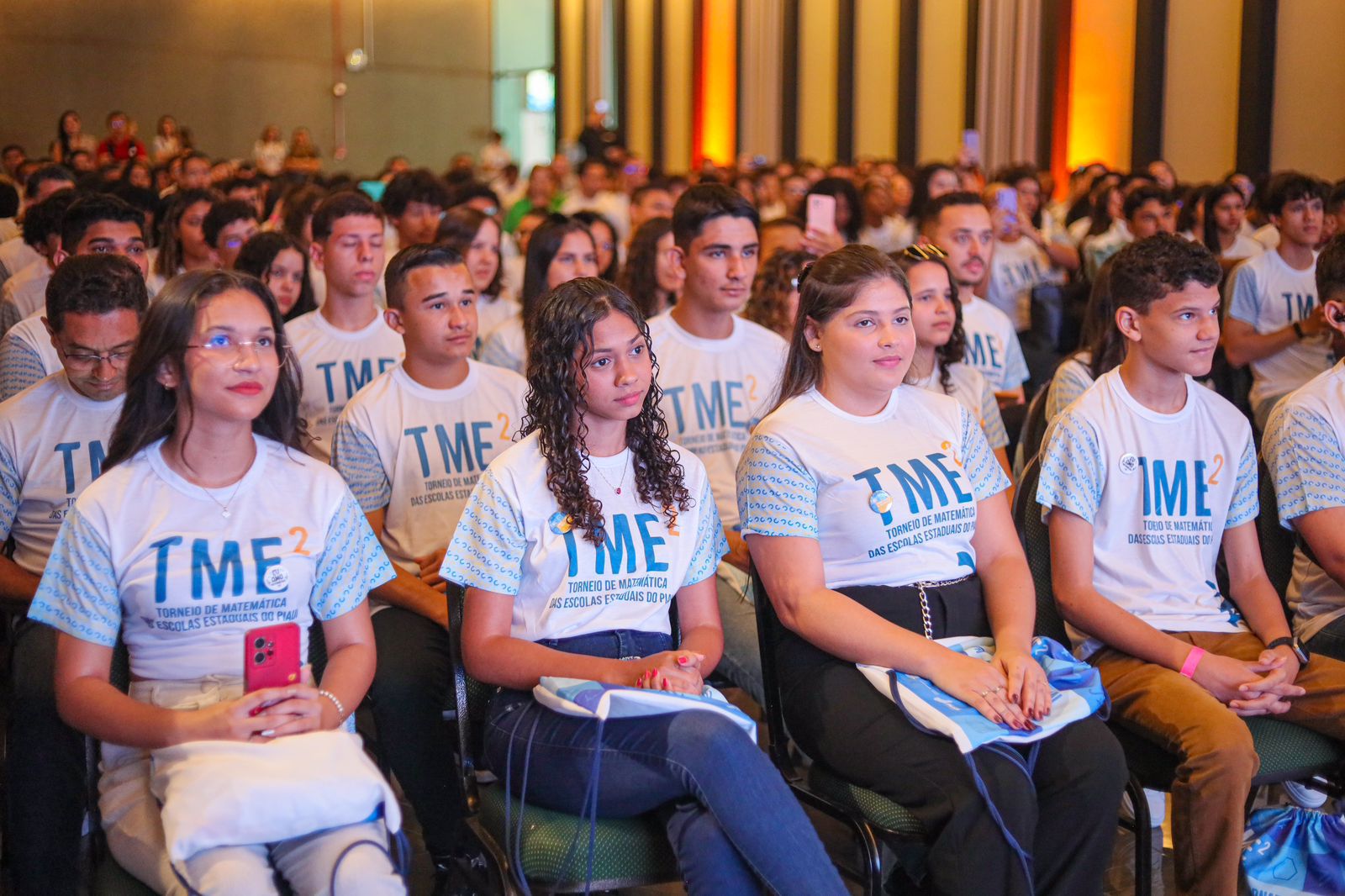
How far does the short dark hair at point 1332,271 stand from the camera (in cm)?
315

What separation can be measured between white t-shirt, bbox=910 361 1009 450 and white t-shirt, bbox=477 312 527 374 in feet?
4.52

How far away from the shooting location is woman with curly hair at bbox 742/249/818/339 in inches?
171

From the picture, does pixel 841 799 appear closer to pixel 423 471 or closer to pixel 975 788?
pixel 975 788

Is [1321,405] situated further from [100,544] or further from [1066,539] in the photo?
[100,544]

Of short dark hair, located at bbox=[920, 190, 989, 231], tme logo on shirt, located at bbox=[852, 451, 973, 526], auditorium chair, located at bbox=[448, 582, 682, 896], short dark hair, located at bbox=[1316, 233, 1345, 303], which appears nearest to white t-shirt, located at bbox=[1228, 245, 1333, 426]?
short dark hair, located at bbox=[920, 190, 989, 231]

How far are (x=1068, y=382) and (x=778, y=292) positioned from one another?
3.89 feet

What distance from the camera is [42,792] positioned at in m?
2.38

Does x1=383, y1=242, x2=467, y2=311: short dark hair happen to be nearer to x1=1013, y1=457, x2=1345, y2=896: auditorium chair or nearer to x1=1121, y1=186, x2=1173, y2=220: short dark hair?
x1=1013, y1=457, x2=1345, y2=896: auditorium chair

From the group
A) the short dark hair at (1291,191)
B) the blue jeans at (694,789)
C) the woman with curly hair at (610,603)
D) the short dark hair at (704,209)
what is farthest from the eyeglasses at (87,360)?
the short dark hair at (1291,191)

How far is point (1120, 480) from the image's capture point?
276 cm

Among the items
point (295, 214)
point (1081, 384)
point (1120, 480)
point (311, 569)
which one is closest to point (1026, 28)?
point (295, 214)

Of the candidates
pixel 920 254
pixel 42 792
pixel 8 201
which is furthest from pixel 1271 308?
pixel 8 201

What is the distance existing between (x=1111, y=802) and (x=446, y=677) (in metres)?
1.38

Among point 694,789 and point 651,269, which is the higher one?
point 651,269
